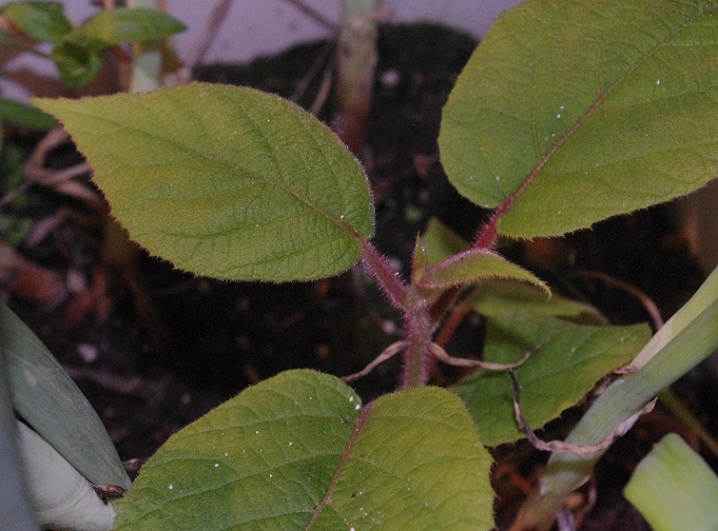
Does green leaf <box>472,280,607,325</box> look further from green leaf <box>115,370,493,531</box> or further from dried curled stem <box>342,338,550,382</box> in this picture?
green leaf <box>115,370,493,531</box>

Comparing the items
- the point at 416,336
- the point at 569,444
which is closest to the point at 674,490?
the point at 569,444

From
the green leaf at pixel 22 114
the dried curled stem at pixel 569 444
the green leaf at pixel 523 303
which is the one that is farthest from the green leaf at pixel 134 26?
the dried curled stem at pixel 569 444

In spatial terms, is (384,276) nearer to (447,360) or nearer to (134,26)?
(447,360)

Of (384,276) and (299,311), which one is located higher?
(384,276)

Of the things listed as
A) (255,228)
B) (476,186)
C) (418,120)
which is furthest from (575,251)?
(255,228)

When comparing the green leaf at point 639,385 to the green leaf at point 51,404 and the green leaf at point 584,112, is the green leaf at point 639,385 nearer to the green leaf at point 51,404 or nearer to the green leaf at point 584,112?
the green leaf at point 584,112

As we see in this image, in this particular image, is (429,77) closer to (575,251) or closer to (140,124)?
(575,251)
